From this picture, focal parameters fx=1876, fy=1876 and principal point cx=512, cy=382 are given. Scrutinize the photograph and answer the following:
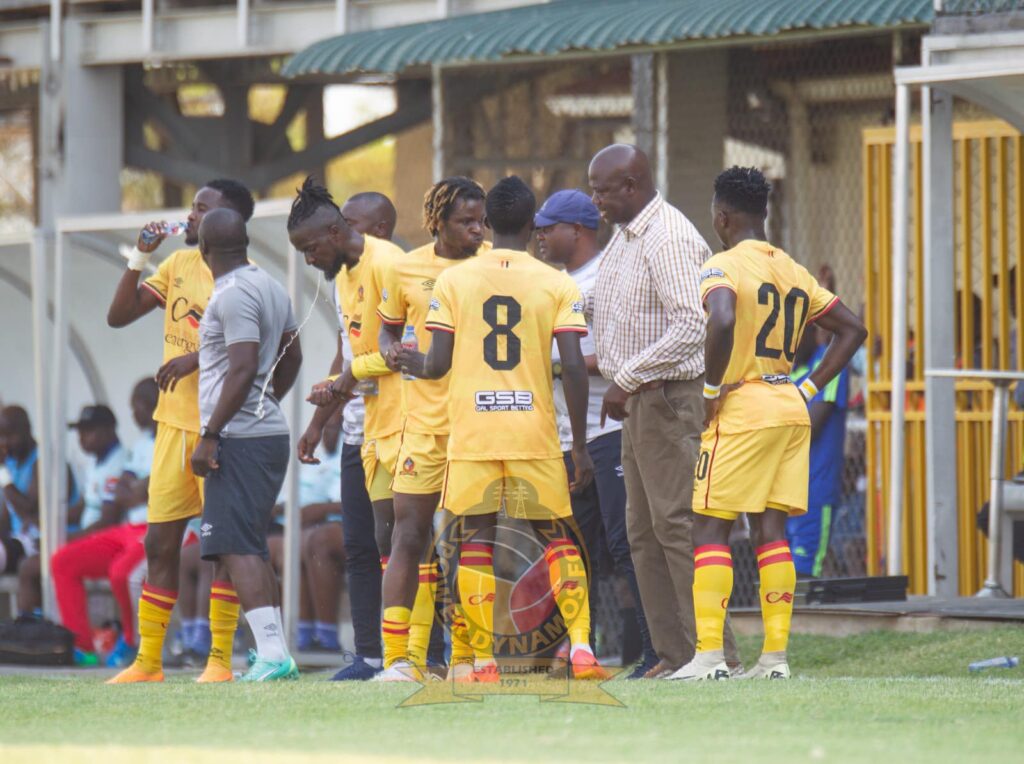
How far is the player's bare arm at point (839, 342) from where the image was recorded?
756 centimetres

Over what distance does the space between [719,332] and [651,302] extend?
0.58 meters

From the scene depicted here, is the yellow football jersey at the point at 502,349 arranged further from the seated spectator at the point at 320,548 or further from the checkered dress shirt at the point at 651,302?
the seated spectator at the point at 320,548

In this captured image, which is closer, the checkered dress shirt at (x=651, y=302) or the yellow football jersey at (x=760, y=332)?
the yellow football jersey at (x=760, y=332)

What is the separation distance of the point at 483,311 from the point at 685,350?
0.82 m

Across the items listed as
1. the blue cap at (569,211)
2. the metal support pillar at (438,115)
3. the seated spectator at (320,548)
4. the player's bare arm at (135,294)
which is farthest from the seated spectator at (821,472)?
the player's bare arm at (135,294)

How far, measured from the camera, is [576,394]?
7.23m

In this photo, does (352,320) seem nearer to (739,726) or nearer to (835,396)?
(739,726)

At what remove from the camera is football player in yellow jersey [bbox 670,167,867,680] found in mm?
7207

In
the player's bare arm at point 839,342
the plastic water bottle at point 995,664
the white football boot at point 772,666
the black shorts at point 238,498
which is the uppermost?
the player's bare arm at point 839,342

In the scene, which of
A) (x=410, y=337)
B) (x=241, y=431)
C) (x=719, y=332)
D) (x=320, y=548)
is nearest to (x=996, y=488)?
(x=719, y=332)

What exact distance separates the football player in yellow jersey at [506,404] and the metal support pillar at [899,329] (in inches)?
132

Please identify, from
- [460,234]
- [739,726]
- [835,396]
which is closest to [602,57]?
[835,396]

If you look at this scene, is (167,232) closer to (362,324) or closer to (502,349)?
(362,324)

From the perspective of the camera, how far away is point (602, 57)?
12.8m
